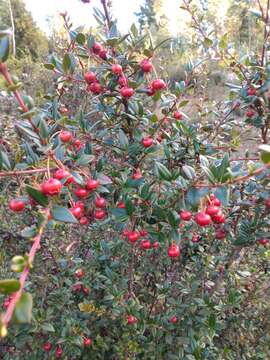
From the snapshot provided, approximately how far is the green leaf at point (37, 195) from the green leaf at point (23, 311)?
0.35 meters

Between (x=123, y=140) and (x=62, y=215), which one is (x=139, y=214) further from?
(x=62, y=215)

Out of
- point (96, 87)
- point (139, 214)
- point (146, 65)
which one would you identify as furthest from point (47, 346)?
point (146, 65)

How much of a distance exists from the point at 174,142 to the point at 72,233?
40.6 inches

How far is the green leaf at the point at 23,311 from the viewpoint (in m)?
0.60

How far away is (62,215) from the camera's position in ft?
3.23

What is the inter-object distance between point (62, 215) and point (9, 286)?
0.39m

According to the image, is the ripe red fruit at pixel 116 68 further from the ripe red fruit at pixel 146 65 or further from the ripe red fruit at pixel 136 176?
the ripe red fruit at pixel 136 176

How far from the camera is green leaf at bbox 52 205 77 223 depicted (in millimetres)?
974

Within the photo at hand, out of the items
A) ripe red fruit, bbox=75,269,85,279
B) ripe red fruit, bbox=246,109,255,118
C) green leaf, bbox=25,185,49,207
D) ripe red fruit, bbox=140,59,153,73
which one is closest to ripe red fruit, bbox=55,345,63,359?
ripe red fruit, bbox=75,269,85,279

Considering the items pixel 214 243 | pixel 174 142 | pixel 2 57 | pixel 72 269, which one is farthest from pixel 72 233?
pixel 2 57

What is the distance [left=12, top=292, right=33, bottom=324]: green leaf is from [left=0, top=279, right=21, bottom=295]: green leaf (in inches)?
1.3

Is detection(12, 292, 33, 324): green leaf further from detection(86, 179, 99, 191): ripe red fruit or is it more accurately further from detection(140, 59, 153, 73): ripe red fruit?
detection(140, 59, 153, 73): ripe red fruit

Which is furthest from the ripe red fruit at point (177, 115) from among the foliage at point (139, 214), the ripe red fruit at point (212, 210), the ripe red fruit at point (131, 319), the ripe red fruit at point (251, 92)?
the ripe red fruit at point (131, 319)

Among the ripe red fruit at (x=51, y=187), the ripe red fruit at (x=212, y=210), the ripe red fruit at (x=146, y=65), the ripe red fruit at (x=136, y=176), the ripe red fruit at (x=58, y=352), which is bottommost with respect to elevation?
the ripe red fruit at (x=58, y=352)
